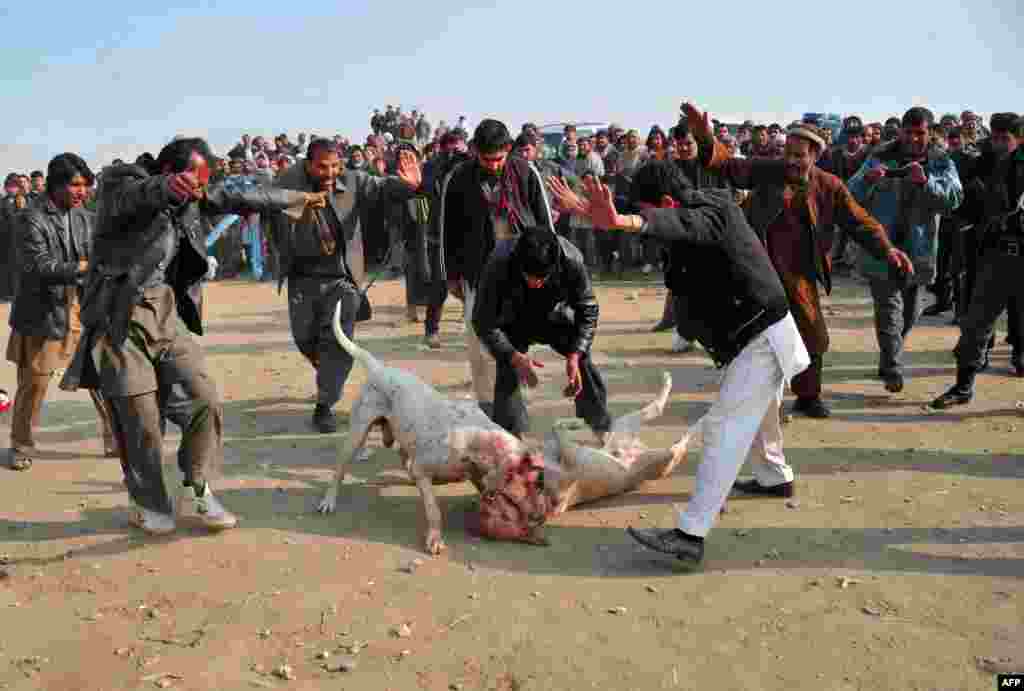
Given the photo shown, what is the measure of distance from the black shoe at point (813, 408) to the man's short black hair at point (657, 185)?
9.41 feet

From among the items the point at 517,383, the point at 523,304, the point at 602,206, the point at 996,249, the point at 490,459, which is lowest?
the point at 490,459

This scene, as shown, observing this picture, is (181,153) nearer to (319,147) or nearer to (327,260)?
(319,147)

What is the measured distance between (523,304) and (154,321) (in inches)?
81.4

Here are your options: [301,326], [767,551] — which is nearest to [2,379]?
[301,326]

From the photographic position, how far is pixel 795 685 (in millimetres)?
3361

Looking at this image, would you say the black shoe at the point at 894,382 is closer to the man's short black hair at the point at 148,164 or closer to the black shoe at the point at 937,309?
the black shoe at the point at 937,309

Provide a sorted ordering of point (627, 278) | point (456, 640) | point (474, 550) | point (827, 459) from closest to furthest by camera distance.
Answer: point (456, 640) → point (474, 550) → point (827, 459) → point (627, 278)

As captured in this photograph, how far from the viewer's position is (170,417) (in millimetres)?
4820

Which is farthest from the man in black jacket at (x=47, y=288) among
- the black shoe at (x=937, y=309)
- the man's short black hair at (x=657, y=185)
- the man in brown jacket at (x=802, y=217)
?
the black shoe at (x=937, y=309)

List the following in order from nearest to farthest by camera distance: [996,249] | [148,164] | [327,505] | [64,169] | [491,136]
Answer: [148,164] → [327,505] → [64,169] → [491,136] → [996,249]

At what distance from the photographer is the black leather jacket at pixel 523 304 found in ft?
17.2

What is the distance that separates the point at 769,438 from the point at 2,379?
24.3ft

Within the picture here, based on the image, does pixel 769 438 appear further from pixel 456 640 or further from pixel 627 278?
pixel 627 278

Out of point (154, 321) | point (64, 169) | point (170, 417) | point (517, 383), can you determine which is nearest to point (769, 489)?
point (517, 383)
